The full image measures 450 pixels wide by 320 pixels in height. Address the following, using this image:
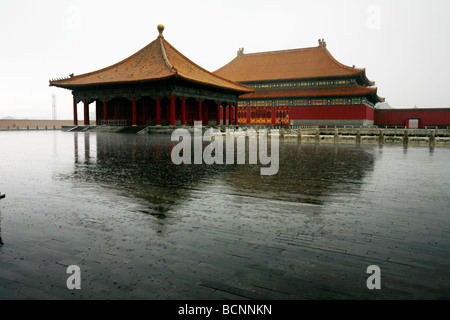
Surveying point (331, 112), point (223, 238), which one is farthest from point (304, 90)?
point (223, 238)

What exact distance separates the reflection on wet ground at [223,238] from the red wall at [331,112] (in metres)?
35.7

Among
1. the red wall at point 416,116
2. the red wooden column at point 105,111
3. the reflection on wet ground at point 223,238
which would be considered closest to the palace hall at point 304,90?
the red wall at point 416,116

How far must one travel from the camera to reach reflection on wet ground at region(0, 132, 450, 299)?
278cm

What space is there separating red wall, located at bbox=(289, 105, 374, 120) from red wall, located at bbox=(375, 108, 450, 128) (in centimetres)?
347

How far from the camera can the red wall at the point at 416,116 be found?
42.9m

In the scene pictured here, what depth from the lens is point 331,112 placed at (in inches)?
1660

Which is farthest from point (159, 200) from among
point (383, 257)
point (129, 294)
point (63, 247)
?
point (383, 257)

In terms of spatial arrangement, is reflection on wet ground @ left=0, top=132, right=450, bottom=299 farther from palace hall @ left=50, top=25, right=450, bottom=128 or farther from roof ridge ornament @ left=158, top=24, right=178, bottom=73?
roof ridge ornament @ left=158, top=24, right=178, bottom=73

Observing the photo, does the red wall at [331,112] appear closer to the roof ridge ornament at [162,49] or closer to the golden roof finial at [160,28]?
the roof ridge ornament at [162,49]

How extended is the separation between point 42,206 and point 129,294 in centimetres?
338

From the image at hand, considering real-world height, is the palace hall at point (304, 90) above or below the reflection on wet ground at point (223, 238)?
above

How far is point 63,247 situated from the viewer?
3557mm
